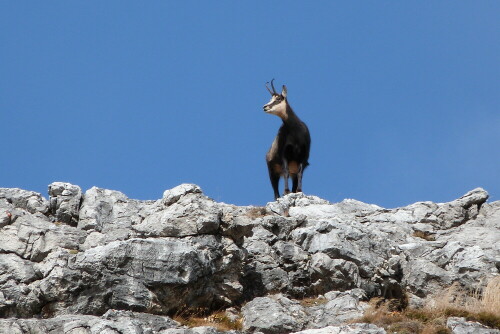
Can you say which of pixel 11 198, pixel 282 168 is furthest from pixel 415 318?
pixel 282 168

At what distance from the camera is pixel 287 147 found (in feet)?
93.2

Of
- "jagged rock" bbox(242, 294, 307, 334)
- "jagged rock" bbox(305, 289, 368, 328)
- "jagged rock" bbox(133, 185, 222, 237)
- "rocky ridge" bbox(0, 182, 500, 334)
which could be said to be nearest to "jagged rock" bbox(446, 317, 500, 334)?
"rocky ridge" bbox(0, 182, 500, 334)

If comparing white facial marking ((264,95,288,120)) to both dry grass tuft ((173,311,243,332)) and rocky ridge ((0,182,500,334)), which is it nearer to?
rocky ridge ((0,182,500,334))

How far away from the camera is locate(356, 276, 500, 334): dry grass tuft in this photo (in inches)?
598

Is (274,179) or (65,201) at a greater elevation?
(274,179)

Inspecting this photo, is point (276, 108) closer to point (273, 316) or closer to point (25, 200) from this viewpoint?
point (25, 200)

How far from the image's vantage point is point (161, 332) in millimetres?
15000

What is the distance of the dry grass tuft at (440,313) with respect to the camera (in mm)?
15180

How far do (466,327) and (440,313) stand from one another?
0.71 m

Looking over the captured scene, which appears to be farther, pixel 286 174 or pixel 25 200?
pixel 286 174

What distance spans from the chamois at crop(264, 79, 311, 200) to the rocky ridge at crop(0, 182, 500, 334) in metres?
5.95

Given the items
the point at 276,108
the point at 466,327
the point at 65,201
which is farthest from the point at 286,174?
the point at 466,327

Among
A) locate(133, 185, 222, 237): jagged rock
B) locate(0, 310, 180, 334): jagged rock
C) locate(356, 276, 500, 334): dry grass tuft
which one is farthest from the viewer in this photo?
locate(133, 185, 222, 237): jagged rock

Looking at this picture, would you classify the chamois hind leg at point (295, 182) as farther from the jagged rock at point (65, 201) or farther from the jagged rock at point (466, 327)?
the jagged rock at point (466, 327)
